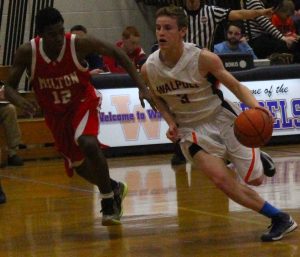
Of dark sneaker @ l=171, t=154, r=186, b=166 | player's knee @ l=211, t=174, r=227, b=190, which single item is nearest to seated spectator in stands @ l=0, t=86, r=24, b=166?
dark sneaker @ l=171, t=154, r=186, b=166

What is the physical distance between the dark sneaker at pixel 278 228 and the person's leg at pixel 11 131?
6.16m

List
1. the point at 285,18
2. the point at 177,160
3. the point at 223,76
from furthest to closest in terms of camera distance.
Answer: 1. the point at 285,18
2. the point at 177,160
3. the point at 223,76

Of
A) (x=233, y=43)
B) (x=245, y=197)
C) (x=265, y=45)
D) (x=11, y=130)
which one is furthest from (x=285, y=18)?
(x=245, y=197)

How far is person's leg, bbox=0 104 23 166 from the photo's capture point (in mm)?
12159

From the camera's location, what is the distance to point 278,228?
6.52 meters

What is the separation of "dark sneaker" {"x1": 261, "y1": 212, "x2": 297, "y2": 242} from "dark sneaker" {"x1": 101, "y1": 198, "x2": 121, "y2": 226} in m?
1.34

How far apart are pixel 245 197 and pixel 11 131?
618 centimetres

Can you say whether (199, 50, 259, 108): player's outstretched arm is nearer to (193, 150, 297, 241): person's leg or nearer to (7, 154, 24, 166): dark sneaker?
(193, 150, 297, 241): person's leg

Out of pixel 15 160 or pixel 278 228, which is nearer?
pixel 278 228

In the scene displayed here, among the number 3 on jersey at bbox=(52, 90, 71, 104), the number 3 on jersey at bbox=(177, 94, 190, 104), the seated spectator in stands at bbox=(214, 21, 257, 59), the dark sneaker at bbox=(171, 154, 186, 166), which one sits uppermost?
the number 3 on jersey at bbox=(177, 94, 190, 104)

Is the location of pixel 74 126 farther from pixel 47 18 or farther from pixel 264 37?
pixel 264 37

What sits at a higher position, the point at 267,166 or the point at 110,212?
the point at 267,166

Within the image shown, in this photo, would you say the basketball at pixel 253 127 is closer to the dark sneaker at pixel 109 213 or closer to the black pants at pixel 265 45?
the dark sneaker at pixel 109 213

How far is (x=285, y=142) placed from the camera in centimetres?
1316
